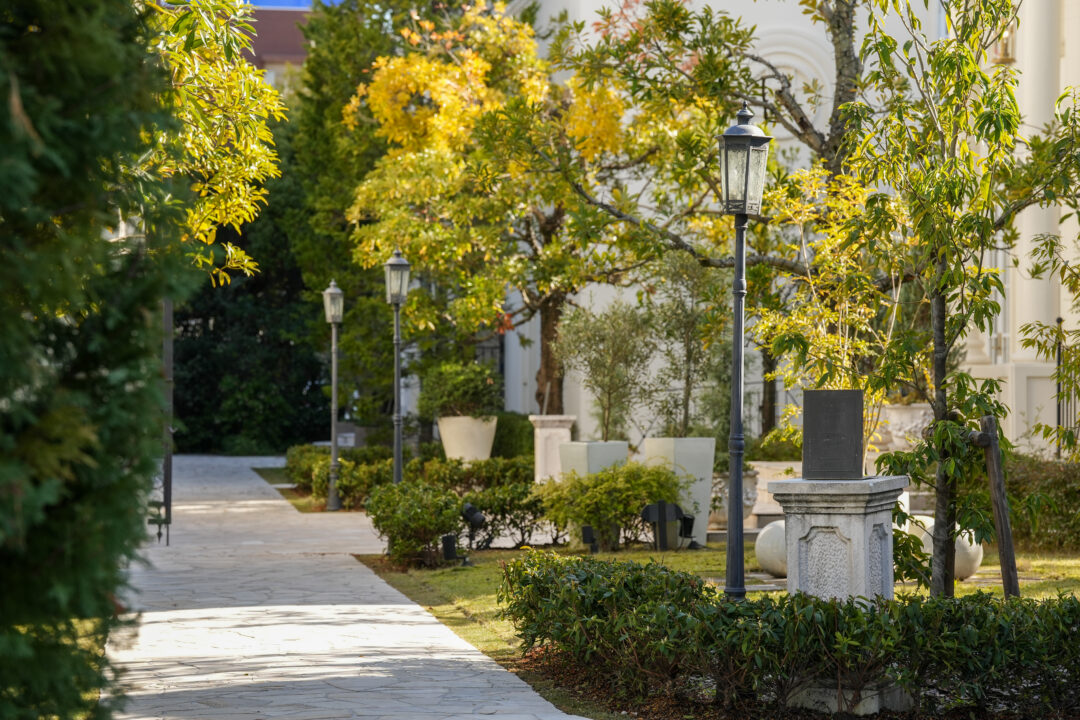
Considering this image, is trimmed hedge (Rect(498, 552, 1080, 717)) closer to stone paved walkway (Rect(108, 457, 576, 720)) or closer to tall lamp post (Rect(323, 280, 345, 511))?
stone paved walkway (Rect(108, 457, 576, 720))

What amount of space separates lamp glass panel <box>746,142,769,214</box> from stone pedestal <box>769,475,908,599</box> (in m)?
2.13

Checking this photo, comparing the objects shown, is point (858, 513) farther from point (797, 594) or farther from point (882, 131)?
point (882, 131)

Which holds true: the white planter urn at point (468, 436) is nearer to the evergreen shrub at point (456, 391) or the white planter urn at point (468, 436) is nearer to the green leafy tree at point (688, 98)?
the evergreen shrub at point (456, 391)

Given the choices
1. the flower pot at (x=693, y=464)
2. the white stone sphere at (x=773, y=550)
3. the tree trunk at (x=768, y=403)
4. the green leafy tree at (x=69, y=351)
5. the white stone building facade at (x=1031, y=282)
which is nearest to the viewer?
the green leafy tree at (x=69, y=351)

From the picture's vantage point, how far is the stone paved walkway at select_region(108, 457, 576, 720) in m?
6.79

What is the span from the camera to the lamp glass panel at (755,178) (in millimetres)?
8328

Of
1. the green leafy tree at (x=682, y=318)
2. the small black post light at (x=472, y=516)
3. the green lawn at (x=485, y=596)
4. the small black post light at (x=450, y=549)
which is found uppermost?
the green leafy tree at (x=682, y=318)

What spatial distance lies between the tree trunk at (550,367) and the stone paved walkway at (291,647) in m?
6.10

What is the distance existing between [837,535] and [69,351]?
→ 484 cm

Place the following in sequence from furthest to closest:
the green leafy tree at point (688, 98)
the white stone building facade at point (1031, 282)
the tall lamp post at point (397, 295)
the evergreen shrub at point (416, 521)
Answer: the white stone building facade at point (1031, 282) → the tall lamp post at point (397, 295) → the evergreen shrub at point (416, 521) → the green leafy tree at point (688, 98)

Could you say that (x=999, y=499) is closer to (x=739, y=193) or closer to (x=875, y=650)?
(x=875, y=650)

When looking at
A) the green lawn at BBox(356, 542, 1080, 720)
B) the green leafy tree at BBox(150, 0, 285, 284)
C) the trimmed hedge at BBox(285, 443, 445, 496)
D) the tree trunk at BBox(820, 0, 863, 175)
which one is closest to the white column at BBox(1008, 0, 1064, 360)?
the green lawn at BBox(356, 542, 1080, 720)

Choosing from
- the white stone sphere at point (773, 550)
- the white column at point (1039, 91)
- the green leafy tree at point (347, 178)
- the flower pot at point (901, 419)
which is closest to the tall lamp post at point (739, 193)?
the white stone sphere at point (773, 550)

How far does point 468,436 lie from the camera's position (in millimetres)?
23703
